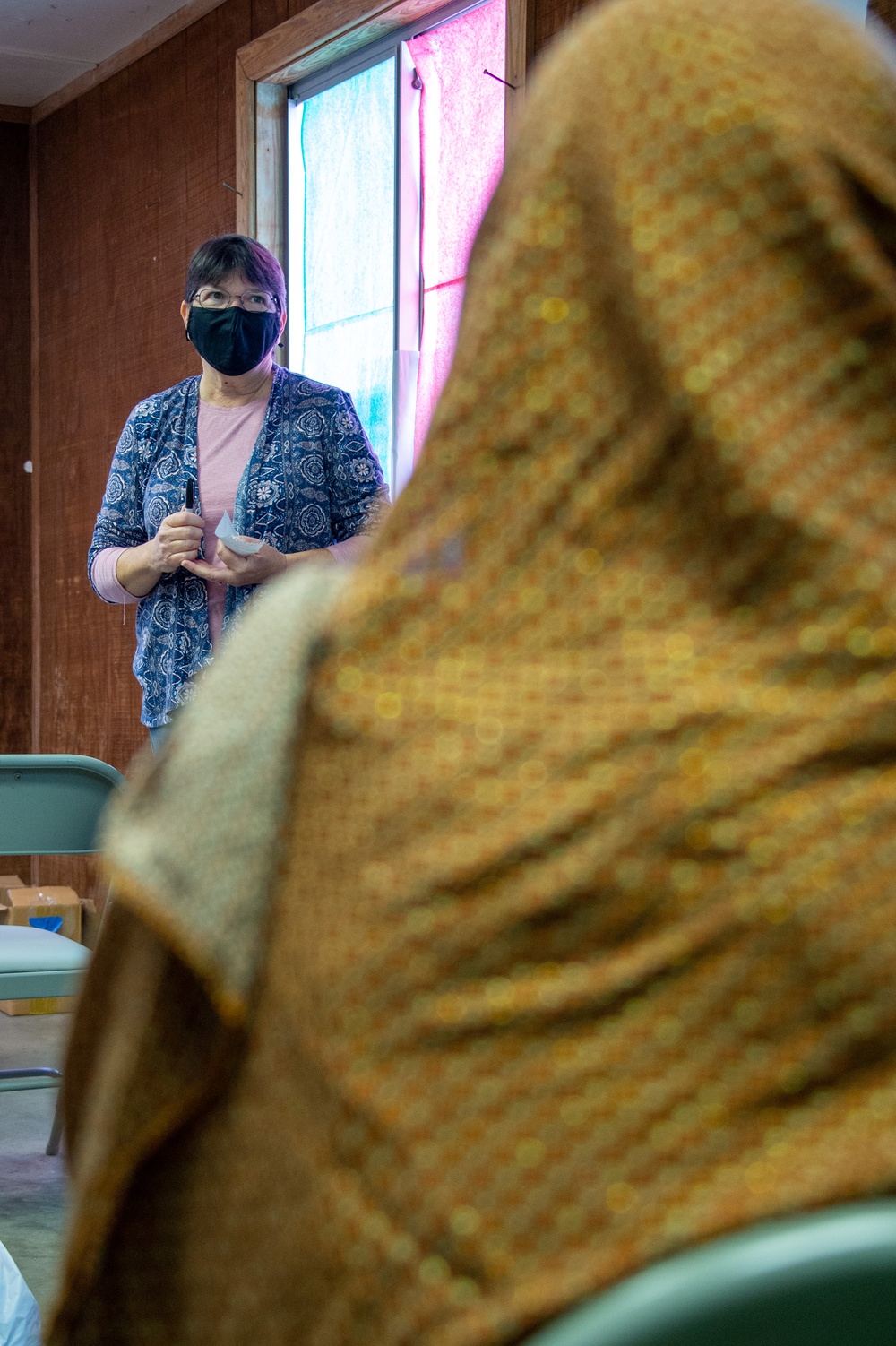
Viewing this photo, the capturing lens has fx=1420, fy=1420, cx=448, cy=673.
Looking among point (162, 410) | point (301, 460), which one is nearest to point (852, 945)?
point (301, 460)

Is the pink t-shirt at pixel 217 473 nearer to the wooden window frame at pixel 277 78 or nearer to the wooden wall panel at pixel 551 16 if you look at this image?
the wooden wall panel at pixel 551 16

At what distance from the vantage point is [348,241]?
369cm

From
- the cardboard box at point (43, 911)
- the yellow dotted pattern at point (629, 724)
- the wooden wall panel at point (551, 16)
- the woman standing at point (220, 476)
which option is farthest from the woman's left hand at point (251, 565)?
the cardboard box at point (43, 911)

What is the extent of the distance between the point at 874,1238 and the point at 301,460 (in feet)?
6.97

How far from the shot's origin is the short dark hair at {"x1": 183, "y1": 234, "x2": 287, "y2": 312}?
8.31ft

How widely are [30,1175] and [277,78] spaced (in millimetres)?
2866

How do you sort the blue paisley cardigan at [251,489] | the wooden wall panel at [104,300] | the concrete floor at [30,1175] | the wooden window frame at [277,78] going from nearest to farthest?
the concrete floor at [30,1175], the blue paisley cardigan at [251,489], the wooden window frame at [277,78], the wooden wall panel at [104,300]

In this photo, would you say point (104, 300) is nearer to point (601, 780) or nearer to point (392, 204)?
point (392, 204)

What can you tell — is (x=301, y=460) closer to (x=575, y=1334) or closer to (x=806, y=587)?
(x=806, y=587)

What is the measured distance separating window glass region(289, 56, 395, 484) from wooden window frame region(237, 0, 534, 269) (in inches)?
1.9

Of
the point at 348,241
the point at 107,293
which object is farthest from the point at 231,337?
the point at 107,293

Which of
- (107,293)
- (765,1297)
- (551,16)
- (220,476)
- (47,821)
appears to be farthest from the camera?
(107,293)

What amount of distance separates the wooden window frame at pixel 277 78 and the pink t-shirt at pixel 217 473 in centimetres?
142

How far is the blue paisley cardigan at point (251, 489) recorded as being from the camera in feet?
8.04
